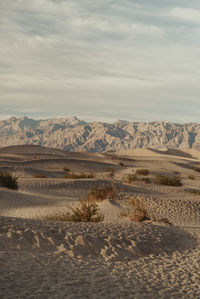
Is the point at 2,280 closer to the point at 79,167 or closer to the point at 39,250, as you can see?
the point at 39,250

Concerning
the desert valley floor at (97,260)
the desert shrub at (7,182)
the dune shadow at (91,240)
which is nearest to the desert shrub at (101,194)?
the desert valley floor at (97,260)

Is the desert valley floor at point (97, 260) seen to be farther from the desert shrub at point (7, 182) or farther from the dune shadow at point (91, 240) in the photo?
the desert shrub at point (7, 182)

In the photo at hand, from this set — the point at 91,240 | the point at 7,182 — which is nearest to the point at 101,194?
the point at 7,182

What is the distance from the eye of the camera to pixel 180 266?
28.4 ft

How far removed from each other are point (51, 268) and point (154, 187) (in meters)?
22.1

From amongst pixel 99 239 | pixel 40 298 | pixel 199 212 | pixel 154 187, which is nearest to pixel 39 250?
pixel 99 239

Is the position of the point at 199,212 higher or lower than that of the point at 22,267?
lower

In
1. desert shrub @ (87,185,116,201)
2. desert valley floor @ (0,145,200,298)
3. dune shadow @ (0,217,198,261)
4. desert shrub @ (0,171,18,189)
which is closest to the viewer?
desert valley floor @ (0,145,200,298)

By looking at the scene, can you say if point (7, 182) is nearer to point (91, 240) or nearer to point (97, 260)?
point (91, 240)

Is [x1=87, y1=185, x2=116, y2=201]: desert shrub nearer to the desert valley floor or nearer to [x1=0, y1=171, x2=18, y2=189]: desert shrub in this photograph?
the desert valley floor

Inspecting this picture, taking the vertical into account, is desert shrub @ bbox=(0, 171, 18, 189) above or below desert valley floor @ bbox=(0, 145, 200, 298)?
below

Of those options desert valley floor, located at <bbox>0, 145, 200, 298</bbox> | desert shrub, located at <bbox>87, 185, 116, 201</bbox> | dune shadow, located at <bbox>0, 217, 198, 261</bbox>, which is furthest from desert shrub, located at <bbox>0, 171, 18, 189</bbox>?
dune shadow, located at <bbox>0, 217, 198, 261</bbox>

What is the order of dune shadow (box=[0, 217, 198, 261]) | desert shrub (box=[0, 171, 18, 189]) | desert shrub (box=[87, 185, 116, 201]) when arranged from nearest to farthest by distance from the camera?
dune shadow (box=[0, 217, 198, 261]) → desert shrub (box=[87, 185, 116, 201]) → desert shrub (box=[0, 171, 18, 189])

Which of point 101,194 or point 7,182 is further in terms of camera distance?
point 7,182
